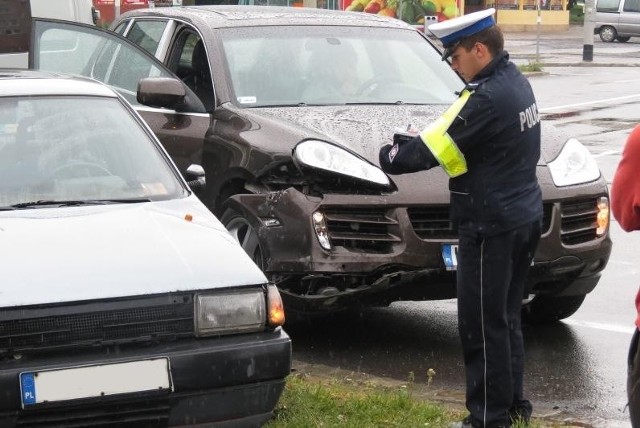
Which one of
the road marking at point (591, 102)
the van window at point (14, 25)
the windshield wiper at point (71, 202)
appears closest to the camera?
the windshield wiper at point (71, 202)

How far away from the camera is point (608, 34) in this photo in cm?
4784

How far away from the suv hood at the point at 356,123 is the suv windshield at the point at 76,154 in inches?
41.7

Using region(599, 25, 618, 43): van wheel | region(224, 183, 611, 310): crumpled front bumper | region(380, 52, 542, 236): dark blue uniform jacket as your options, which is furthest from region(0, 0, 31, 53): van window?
region(599, 25, 618, 43): van wheel

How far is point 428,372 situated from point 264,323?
64.3 inches

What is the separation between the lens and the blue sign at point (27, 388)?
14.5ft

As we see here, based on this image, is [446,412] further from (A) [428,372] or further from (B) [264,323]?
(B) [264,323]

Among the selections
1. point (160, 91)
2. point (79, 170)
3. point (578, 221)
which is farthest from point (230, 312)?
point (160, 91)

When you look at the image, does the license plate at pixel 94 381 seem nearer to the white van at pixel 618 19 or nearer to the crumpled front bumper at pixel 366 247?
the crumpled front bumper at pixel 366 247

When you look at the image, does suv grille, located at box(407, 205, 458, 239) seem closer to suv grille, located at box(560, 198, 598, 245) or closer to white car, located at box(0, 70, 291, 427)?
suv grille, located at box(560, 198, 598, 245)

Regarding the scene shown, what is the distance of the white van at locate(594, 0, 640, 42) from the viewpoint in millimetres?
46094

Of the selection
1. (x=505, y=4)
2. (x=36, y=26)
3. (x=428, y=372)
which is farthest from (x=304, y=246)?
(x=505, y=4)

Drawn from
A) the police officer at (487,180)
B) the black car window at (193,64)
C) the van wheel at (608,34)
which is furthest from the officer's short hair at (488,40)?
the van wheel at (608,34)

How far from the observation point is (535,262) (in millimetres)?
6789

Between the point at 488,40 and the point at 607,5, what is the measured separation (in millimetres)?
43516
